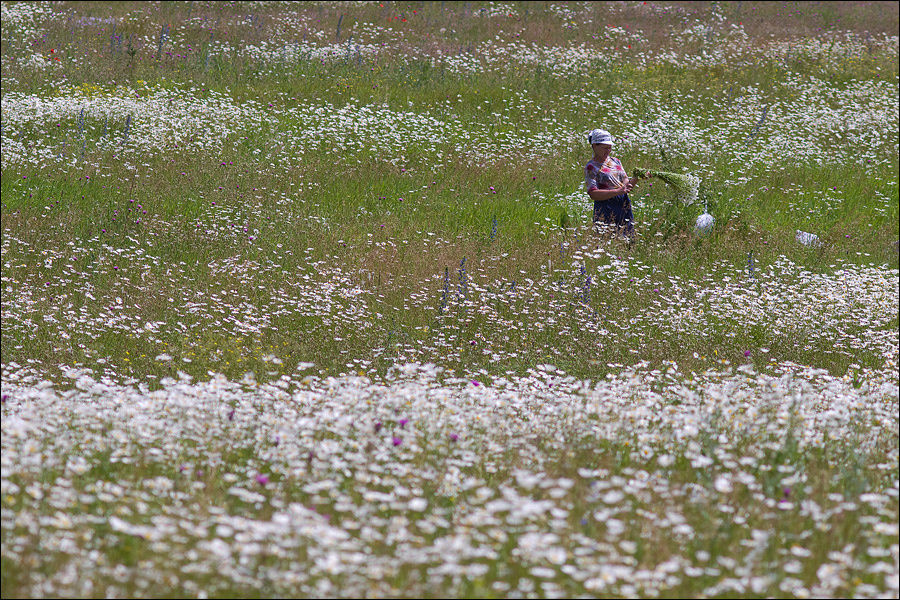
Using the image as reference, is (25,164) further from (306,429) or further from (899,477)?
(899,477)

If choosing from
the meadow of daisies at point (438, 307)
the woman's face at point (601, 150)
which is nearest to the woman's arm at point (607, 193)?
the woman's face at point (601, 150)

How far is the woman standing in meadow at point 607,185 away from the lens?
10.8 metres

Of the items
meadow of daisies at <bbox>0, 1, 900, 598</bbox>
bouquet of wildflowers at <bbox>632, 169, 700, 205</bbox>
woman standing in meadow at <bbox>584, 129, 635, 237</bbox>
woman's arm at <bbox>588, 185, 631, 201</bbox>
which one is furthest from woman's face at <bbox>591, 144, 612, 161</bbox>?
bouquet of wildflowers at <bbox>632, 169, 700, 205</bbox>

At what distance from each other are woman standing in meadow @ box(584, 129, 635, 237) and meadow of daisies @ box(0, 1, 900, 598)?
0.37 metres

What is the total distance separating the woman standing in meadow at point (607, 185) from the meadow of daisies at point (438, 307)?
1.22ft

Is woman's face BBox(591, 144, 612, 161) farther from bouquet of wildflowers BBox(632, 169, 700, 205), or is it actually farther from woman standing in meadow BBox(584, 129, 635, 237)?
bouquet of wildflowers BBox(632, 169, 700, 205)

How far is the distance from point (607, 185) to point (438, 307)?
323cm

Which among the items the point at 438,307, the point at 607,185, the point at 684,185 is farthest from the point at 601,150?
the point at 438,307

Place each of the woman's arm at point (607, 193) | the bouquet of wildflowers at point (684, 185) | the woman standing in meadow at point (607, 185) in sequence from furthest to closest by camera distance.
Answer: the bouquet of wildflowers at point (684, 185), the woman standing in meadow at point (607, 185), the woman's arm at point (607, 193)

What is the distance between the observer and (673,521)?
149 inches

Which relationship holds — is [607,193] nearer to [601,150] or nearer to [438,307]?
[601,150]

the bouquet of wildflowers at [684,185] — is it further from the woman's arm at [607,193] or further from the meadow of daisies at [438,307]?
the woman's arm at [607,193]

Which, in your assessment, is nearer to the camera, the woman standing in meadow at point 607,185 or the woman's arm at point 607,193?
the woman's arm at point 607,193

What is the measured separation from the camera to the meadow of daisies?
145 inches
